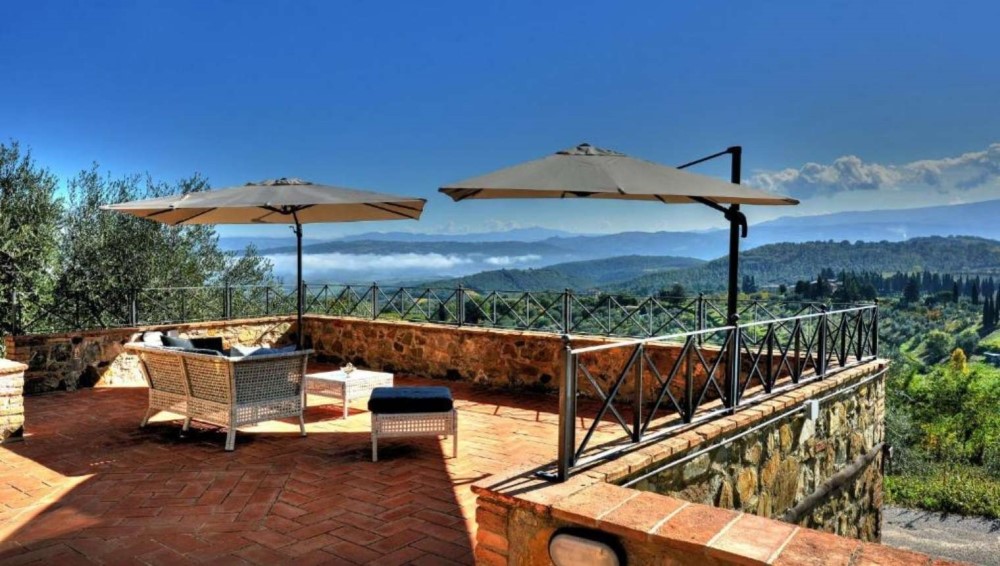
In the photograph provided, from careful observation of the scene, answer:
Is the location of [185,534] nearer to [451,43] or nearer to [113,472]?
[113,472]

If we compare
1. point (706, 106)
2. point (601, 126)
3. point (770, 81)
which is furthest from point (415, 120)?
point (770, 81)

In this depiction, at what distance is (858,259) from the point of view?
4400 cm

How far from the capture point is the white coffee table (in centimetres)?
586

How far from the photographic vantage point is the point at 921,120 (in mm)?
90812

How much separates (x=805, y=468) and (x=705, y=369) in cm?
168

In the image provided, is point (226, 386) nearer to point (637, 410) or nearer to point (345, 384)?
point (345, 384)

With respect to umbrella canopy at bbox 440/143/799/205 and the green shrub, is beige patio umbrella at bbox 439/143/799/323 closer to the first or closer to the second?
umbrella canopy at bbox 440/143/799/205

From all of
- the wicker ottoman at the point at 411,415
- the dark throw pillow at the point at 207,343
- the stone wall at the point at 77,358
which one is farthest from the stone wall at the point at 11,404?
the wicker ottoman at the point at 411,415

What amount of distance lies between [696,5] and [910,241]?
99.0 feet

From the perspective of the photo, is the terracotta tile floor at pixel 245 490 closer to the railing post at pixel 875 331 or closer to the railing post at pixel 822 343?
the railing post at pixel 822 343

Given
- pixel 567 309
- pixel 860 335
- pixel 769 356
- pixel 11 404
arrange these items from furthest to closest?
pixel 567 309 → pixel 860 335 → pixel 11 404 → pixel 769 356

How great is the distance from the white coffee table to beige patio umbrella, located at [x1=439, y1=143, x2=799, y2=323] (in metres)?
2.35

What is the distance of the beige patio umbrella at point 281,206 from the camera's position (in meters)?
5.84

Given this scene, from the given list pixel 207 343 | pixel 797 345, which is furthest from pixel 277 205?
pixel 797 345
